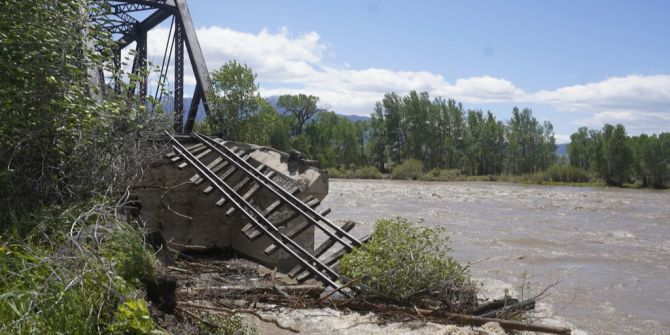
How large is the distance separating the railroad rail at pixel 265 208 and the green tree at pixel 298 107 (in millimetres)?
63666

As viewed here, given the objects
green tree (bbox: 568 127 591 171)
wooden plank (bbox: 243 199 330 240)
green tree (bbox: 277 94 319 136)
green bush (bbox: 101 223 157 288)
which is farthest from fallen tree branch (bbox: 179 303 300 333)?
green tree (bbox: 568 127 591 171)

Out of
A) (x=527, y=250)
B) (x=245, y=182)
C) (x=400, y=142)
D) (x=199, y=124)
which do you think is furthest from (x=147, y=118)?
(x=400, y=142)

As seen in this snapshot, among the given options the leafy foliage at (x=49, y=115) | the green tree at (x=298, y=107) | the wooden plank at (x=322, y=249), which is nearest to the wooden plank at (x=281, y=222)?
the wooden plank at (x=322, y=249)

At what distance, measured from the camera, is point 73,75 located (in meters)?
5.92

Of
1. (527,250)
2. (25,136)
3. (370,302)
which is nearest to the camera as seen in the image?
(25,136)

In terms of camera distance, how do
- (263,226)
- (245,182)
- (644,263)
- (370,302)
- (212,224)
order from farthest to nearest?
(644,263) → (212,224) → (245,182) → (263,226) → (370,302)

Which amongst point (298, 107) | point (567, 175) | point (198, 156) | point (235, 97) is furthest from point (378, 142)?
point (198, 156)

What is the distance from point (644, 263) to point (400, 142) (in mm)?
70828

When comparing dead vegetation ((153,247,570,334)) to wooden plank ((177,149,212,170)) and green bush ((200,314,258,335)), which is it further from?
wooden plank ((177,149,212,170))

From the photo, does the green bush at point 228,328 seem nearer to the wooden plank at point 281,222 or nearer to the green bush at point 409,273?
the green bush at point 409,273

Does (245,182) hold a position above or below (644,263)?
above

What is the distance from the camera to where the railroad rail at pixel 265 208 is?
7.58 metres

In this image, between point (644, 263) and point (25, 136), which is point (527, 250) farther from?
point (25, 136)

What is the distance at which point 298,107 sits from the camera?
7512 centimetres
